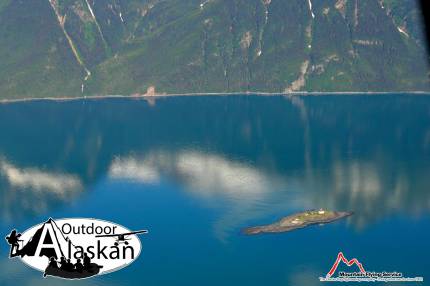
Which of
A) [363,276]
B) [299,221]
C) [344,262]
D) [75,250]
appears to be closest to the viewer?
[363,276]

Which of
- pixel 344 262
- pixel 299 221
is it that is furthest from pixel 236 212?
pixel 344 262

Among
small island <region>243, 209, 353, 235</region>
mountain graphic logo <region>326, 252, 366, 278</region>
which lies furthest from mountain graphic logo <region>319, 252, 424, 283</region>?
small island <region>243, 209, 353, 235</region>

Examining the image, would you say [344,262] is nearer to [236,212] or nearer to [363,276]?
[363,276]

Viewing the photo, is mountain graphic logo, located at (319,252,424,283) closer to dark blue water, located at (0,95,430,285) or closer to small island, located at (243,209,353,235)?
dark blue water, located at (0,95,430,285)

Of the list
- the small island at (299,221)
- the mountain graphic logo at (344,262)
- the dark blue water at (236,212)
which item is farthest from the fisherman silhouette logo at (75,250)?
the mountain graphic logo at (344,262)

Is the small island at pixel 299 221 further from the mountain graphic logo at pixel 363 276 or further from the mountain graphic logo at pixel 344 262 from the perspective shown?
the mountain graphic logo at pixel 363 276

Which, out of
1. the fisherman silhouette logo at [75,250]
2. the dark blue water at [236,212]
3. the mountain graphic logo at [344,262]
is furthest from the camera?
the dark blue water at [236,212]
